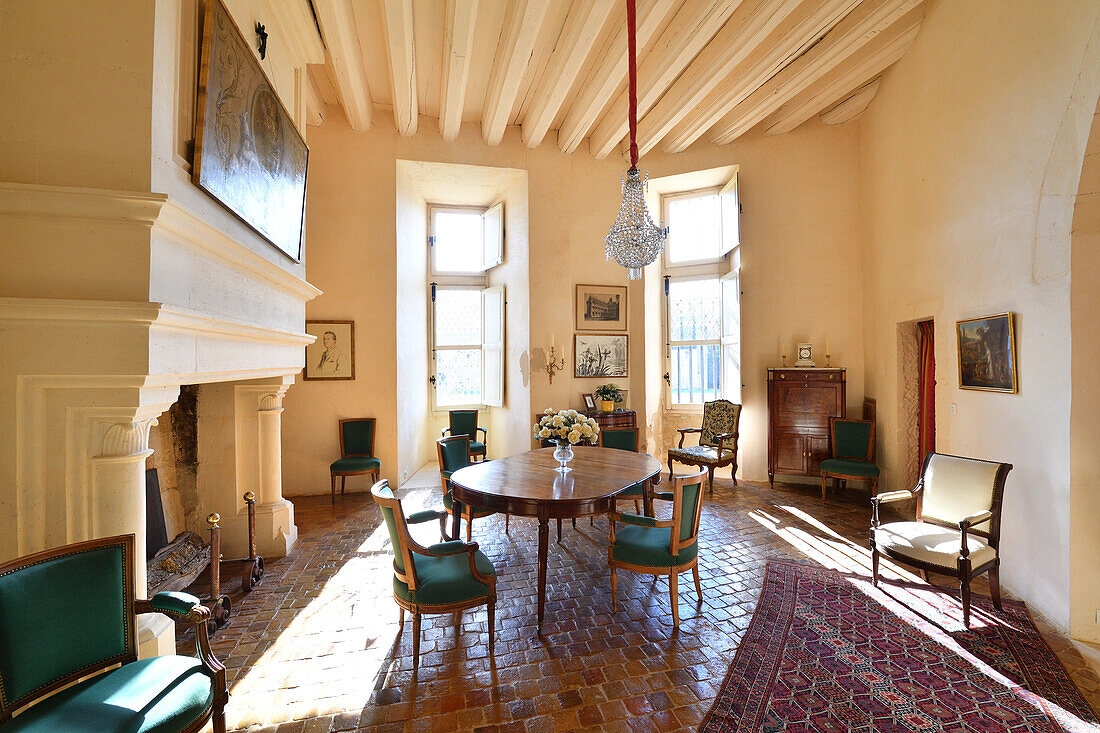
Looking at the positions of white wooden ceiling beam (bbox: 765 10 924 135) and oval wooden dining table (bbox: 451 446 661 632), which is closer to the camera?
oval wooden dining table (bbox: 451 446 661 632)

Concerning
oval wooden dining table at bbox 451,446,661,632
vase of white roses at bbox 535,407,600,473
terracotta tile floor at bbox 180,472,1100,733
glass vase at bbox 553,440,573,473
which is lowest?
terracotta tile floor at bbox 180,472,1100,733

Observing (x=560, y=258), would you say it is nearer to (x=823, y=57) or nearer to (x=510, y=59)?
(x=510, y=59)

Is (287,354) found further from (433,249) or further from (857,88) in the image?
(857,88)

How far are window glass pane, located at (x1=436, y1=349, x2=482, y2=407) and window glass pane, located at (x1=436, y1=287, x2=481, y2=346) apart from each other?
0.68 ft

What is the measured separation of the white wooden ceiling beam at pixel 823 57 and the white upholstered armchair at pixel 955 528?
153 inches

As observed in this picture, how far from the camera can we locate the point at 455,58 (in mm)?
4656

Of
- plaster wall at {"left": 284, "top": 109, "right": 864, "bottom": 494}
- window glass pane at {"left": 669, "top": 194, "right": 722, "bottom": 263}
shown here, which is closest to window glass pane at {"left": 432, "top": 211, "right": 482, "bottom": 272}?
plaster wall at {"left": 284, "top": 109, "right": 864, "bottom": 494}

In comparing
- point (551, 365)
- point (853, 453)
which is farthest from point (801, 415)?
point (551, 365)

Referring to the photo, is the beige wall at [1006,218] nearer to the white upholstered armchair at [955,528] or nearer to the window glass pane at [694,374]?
the white upholstered armchair at [955,528]

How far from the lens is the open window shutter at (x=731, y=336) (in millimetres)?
6594

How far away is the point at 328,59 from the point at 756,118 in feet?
16.9

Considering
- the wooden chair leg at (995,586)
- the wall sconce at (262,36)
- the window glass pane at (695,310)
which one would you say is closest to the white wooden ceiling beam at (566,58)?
the wall sconce at (262,36)

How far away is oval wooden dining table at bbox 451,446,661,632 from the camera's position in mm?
2953

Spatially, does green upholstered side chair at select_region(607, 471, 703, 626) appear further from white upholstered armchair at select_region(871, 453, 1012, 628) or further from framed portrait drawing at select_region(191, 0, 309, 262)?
framed portrait drawing at select_region(191, 0, 309, 262)
